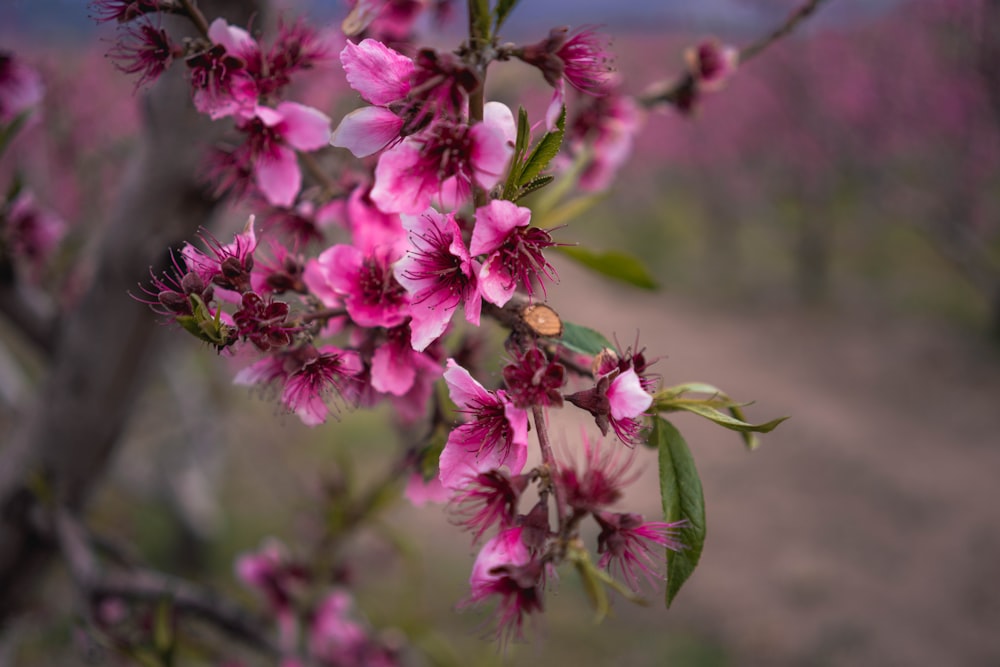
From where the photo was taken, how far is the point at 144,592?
130 centimetres

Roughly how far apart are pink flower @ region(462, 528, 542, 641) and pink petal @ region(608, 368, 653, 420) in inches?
5.9

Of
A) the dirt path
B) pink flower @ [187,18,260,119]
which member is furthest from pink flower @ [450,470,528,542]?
the dirt path

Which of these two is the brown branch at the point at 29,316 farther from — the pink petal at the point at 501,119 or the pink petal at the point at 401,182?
the pink petal at the point at 501,119

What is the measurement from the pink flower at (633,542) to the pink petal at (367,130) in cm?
43

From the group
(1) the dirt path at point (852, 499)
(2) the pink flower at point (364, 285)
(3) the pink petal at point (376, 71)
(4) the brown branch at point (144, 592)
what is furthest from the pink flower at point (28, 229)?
(1) the dirt path at point (852, 499)

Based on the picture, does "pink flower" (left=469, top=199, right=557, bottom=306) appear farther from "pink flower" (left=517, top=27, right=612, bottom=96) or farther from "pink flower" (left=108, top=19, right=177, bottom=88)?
"pink flower" (left=108, top=19, right=177, bottom=88)

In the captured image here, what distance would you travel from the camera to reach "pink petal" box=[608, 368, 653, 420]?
1.99 ft

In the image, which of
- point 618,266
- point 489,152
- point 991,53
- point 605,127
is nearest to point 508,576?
point 489,152

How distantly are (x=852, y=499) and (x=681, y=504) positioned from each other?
5492 millimetres

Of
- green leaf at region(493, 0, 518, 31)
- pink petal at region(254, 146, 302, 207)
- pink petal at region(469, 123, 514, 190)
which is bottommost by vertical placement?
pink petal at region(469, 123, 514, 190)

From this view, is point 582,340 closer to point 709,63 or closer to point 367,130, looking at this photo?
point 367,130

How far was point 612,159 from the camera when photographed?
1.32 metres

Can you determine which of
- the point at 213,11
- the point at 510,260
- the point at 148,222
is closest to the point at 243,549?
the point at 148,222

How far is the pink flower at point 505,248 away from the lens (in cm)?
59
